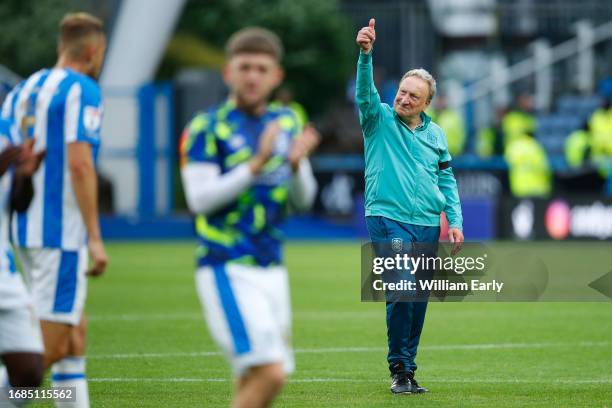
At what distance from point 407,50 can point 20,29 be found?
9.99 metres

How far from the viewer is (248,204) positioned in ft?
21.4

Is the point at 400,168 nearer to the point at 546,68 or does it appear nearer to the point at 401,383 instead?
the point at 401,383

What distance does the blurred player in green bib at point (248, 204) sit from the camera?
6.34 metres

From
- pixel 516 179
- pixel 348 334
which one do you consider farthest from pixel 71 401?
pixel 516 179

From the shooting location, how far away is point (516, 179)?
25375 mm

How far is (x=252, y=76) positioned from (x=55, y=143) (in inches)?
63.8

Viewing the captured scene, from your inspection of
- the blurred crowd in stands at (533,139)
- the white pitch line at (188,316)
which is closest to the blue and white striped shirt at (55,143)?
the white pitch line at (188,316)

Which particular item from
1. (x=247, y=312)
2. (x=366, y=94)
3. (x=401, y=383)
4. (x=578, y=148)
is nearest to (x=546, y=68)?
(x=578, y=148)

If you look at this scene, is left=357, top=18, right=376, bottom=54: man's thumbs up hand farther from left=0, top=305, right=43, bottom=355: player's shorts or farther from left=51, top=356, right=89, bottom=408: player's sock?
left=0, top=305, right=43, bottom=355: player's shorts

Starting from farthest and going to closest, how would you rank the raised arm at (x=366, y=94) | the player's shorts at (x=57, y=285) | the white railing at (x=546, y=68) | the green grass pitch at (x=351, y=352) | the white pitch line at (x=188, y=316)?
the white railing at (x=546, y=68)
the white pitch line at (x=188, y=316)
the green grass pitch at (x=351, y=352)
the raised arm at (x=366, y=94)
the player's shorts at (x=57, y=285)

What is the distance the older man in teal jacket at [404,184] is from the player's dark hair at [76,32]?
2.27 m

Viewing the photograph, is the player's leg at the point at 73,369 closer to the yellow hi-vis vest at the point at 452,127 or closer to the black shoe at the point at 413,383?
the black shoe at the point at 413,383

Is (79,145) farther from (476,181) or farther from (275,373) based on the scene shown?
(476,181)

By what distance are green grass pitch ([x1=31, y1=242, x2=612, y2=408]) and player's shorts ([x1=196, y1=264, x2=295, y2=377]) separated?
2.55 m
